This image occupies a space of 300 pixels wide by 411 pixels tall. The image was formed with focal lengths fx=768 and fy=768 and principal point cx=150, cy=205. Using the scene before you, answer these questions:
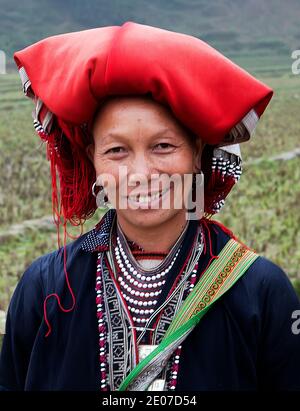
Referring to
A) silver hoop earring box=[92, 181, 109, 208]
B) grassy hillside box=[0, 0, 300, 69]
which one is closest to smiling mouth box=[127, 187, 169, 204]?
silver hoop earring box=[92, 181, 109, 208]

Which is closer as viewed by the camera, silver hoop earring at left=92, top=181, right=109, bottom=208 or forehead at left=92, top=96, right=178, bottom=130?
forehead at left=92, top=96, right=178, bottom=130

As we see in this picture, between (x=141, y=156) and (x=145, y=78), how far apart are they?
19 cm

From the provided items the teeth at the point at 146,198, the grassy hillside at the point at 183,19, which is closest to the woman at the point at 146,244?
the teeth at the point at 146,198

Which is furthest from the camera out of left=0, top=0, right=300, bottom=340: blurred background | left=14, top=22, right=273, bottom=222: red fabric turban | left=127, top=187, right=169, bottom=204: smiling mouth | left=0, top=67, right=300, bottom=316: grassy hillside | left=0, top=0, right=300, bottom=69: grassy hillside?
left=0, top=0, right=300, bottom=69: grassy hillside

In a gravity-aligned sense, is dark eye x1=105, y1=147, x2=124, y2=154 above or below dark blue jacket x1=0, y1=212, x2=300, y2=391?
above

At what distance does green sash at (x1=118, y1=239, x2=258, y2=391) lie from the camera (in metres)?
1.92

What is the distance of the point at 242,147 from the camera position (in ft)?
37.5

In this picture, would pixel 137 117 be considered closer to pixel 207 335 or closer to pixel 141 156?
pixel 141 156

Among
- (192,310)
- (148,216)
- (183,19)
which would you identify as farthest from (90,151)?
(183,19)

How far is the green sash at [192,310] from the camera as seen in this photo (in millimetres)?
1916

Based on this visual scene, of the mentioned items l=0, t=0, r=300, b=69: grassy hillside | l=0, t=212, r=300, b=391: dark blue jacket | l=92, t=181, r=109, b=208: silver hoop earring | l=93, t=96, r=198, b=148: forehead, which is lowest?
l=0, t=212, r=300, b=391: dark blue jacket

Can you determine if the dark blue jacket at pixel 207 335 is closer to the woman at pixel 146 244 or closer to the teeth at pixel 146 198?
the woman at pixel 146 244

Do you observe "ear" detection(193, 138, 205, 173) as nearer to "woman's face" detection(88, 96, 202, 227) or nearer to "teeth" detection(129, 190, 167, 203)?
"woman's face" detection(88, 96, 202, 227)

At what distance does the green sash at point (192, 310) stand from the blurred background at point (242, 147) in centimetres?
68
